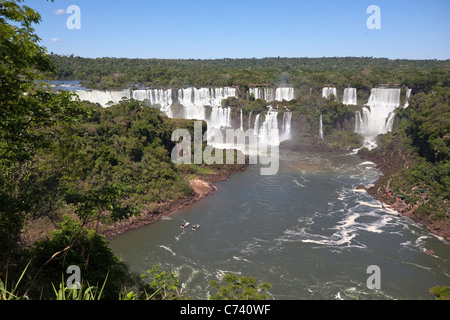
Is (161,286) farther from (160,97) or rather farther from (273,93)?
(273,93)

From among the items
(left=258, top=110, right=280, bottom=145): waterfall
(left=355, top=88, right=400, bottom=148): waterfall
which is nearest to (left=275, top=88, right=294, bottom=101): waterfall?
(left=258, top=110, right=280, bottom=145): waterfall

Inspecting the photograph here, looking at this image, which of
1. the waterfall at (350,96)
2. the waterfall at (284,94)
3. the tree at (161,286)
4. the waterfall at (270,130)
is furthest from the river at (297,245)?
the waterfall at (284,94)

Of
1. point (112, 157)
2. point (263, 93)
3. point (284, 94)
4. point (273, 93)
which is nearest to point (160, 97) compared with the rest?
point (263, 93)

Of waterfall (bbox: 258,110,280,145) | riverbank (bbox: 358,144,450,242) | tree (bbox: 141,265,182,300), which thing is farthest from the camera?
waterfall (bbox: 258,110,280,145)

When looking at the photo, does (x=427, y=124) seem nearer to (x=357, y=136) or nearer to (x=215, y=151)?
(x=357, y=136)

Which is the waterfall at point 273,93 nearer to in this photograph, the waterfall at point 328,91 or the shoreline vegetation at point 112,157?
the shoreline vegetation at point 112,157

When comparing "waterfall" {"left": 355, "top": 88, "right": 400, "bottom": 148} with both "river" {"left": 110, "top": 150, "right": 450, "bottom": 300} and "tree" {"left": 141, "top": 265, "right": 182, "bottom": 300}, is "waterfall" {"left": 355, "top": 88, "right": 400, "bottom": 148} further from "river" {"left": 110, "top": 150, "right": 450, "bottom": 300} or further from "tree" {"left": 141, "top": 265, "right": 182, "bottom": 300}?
"tree" {"left": 141, "top": 265, "right": 182, "bottom": 300}

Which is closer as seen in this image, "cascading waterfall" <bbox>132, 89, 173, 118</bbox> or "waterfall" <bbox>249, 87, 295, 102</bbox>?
"cascading waterfall" <bbox>132, 89, 173, 118</bbox>

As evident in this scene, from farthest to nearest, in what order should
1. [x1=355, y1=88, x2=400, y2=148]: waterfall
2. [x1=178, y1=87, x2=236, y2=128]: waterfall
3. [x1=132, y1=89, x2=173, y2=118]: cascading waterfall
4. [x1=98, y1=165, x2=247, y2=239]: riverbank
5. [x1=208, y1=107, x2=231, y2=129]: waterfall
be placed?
[x1=132, y1=89, x2=173, y2=118]: cascading waterfall, [x1=178, y1=87, x2=236, y2=128]: waterfall, [x1=208, y1=107, x2=231, y2=129]: waterfall, [x1=355, y1=88, x2=400, y2=148]: waterfall, [x1=98, y1=165, x2=247, y2=239]: riverbank
